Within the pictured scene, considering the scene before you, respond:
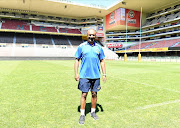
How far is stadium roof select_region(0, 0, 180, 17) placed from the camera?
43850mm

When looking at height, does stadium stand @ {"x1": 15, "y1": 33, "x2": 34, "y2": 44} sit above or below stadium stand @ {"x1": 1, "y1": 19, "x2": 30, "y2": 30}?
below

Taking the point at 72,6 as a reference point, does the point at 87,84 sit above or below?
below

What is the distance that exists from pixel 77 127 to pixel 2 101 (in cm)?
275

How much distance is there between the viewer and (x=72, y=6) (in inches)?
1892

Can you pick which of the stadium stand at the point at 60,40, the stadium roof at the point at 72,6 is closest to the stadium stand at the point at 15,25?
the stadium roof at the point at 72,6

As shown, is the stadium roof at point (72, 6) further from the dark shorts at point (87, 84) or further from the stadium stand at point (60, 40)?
the dark shorts at point (87, 84)

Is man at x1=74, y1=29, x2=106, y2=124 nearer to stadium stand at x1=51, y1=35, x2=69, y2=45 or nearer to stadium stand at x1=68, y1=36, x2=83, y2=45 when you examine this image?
stadium stand at x1=51, y1=35, x2=69, y2=45

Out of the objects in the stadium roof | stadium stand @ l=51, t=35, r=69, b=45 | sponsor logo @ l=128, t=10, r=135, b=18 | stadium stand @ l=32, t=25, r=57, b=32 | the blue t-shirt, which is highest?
the stadium roof

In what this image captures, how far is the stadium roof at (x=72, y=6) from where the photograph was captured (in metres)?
43.8

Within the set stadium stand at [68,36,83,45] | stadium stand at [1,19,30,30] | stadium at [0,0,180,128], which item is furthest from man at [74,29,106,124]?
stadium stand at [1,19,30,30]

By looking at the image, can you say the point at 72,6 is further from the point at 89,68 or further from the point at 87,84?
the point at 87,84

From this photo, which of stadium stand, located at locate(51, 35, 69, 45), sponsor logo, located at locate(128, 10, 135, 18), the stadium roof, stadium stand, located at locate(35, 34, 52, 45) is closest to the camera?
the stadium roof

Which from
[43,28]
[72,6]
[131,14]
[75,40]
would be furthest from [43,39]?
[131,14]

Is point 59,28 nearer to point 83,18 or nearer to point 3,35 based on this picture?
point 83,18
